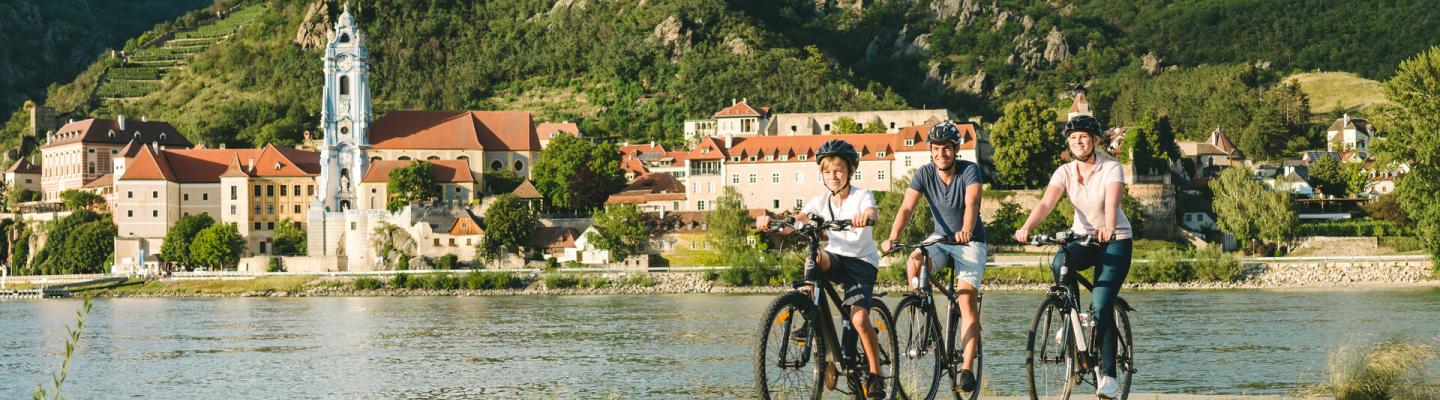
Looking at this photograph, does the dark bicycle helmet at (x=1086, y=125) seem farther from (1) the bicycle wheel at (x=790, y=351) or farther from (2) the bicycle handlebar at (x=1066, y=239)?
(1) the bicycle wheel at (x=790, y=351)

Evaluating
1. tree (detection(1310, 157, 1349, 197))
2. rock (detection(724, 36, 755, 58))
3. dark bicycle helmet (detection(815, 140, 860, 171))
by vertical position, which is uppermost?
rock (detection(724, 36, 755, 58))

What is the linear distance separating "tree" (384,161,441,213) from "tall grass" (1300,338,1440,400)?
78.5 metres

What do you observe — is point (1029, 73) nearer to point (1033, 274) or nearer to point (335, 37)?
point (335, 37)

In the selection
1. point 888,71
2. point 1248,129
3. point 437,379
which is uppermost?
point 888,71

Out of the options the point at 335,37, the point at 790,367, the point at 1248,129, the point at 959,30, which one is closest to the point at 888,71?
the point at 959,30

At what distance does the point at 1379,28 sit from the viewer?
17850 centimetres

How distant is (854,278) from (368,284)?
7467 centimetres

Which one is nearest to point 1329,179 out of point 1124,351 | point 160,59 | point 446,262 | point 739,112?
point 739,112

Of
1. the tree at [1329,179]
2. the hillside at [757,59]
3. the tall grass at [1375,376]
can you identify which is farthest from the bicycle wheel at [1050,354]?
the hillside at [757,59]

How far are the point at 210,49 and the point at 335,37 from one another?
193 feet

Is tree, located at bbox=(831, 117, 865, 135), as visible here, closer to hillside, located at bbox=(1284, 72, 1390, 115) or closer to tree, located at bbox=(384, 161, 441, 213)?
tree, located at bbox=(384, 161, 441, 213)

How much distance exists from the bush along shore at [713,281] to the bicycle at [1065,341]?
47.7m

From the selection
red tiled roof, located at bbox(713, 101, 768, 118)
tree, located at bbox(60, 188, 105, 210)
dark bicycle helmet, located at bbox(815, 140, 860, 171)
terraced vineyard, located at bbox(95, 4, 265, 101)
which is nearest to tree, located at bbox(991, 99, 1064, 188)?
red tiled roof, located at bbox(713, 101, 768, 118)

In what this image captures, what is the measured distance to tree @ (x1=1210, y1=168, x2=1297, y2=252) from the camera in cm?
7512
